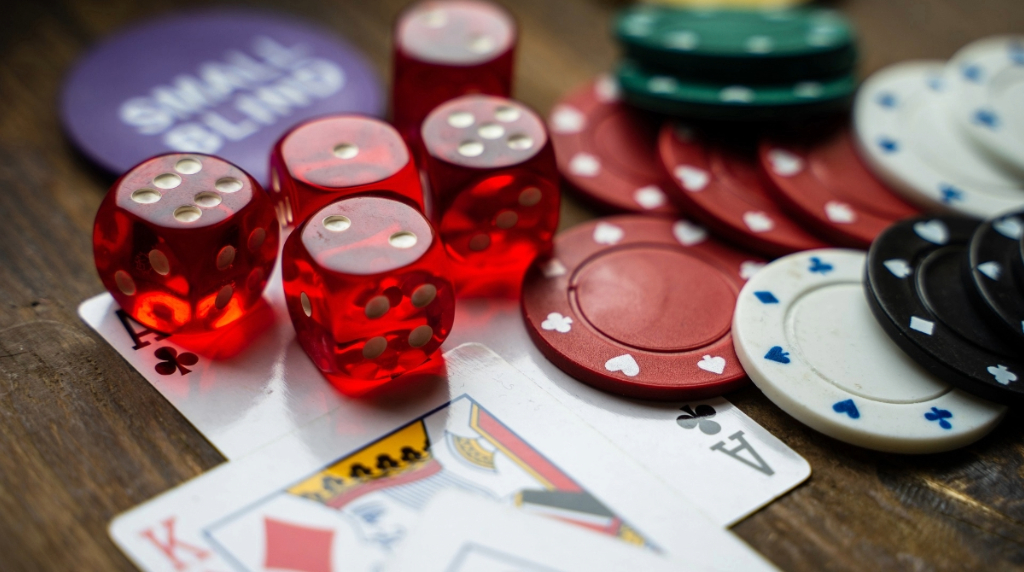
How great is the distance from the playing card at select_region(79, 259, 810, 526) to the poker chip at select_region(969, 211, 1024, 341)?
330 mm

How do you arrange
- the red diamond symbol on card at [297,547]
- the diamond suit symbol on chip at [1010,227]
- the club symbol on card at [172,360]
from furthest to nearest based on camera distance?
the diamond suit symbol on chip at [1010,227], the club symbol on card at [172,360], the red diamond symbol on card at [297,547]

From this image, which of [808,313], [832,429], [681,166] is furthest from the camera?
[681,166]

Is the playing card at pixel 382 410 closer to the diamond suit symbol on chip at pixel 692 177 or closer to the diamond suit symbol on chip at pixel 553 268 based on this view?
the diamond suit symbol on chip at pixel 553 268

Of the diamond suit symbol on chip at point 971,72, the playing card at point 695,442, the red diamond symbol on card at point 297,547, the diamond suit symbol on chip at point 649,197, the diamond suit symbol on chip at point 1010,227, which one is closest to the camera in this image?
the red diamond symbol on card at point 297,547

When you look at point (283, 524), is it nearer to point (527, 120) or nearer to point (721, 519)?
point (721, 519)

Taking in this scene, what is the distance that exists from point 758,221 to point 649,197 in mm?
191

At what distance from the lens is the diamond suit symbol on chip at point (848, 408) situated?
113 centimetres

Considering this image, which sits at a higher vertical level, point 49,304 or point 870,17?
point 870,17

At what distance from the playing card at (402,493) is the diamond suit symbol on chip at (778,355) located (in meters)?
0.25

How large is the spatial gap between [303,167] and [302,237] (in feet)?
0.58

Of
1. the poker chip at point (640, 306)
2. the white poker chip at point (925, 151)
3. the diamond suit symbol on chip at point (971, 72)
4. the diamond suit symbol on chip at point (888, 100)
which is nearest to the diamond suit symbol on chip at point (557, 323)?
the poker chip at point (640, 306)

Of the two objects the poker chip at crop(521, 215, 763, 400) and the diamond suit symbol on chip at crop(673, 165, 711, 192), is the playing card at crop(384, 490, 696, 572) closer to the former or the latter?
the poker chip at crop(521, 215, 763, 400)

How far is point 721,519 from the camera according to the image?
41.4 inches

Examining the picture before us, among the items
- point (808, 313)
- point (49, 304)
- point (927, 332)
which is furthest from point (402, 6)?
point (927, 332)
